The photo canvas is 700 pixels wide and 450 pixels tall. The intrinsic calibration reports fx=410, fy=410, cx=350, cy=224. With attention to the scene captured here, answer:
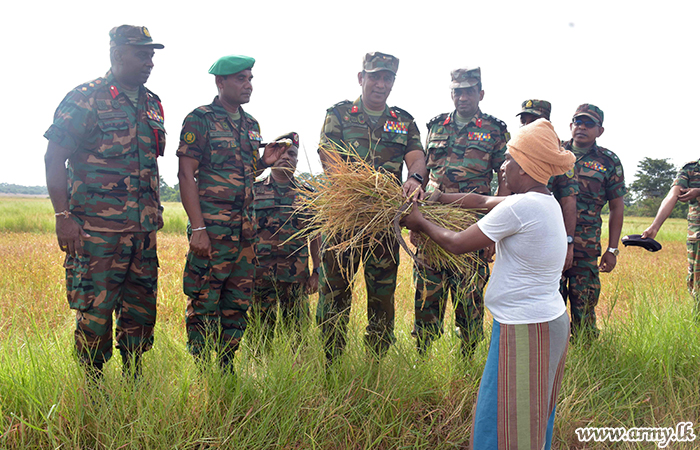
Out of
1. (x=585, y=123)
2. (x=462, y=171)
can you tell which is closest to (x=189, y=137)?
(x=462, y=171)

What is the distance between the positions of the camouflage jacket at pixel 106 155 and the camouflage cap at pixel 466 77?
8.42 feet

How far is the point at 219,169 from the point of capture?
3.01 metres

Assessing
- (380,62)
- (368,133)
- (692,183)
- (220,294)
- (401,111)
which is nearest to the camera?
(220,294)

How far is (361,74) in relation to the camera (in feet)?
11.2

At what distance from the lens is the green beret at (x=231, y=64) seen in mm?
2984

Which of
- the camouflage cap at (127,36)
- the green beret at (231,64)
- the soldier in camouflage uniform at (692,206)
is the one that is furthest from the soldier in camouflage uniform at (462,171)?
the camouflage cap at (127,36)

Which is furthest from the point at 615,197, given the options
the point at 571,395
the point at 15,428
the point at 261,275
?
the point at 15,428

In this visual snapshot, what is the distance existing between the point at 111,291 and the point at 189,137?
3.77 feet

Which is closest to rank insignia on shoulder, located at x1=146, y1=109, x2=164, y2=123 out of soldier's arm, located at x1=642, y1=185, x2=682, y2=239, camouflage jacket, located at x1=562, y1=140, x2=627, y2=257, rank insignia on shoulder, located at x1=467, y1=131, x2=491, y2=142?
rank insignia on shoulder, located at x1=467, y1=131, x2=491, y2=142

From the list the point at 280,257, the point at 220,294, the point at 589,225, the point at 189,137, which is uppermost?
the point at 189,137

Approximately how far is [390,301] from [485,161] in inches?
59.6

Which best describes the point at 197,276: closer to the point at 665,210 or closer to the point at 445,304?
the point at 445,304

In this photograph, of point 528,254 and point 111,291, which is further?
point 111,291

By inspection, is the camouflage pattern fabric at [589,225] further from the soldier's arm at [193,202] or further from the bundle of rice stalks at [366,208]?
the soldier's arm at [193,202]
